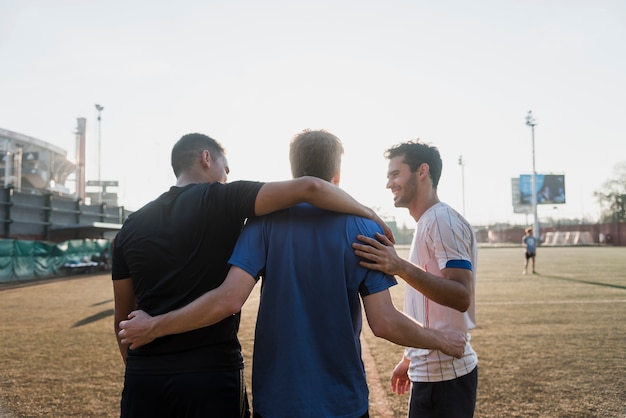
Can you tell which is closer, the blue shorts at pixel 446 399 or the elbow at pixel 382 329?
the elbow at pixel 382 329

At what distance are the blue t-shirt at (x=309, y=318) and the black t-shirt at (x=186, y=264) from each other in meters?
0.33

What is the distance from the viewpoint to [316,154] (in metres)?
2.28

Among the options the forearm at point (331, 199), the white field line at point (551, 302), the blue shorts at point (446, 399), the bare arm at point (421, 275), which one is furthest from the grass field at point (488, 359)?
the forearm at point (331, 199)

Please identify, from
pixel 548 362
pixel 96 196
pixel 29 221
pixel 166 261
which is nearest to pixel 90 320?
pixel 548 362

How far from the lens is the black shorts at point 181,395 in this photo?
7.76 ft

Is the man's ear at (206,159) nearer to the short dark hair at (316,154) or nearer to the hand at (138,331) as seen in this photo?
the short dark hair at (316,154)

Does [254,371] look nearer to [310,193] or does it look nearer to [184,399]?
[184,399]

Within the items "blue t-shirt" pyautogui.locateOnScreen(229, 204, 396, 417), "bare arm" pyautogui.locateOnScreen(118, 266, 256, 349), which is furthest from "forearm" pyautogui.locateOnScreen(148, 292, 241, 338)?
"blue t-shirt" pyautogui.locateOnScreen(229, 204, 396, 417)

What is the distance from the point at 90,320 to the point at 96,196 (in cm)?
8646

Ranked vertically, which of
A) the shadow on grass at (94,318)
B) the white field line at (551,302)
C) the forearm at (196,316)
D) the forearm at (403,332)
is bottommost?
the shadow on grass at (94,318)

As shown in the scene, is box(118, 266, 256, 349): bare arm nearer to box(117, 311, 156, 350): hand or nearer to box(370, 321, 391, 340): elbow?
box(117, 311, 156, 350): hand

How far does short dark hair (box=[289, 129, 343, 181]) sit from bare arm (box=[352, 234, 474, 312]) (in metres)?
0.38

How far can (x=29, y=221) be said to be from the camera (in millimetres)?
32594

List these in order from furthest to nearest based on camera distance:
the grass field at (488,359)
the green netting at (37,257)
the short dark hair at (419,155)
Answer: the green netting at (37,257) < the grass field at (488,359) < the short dark hair at (419,155)
